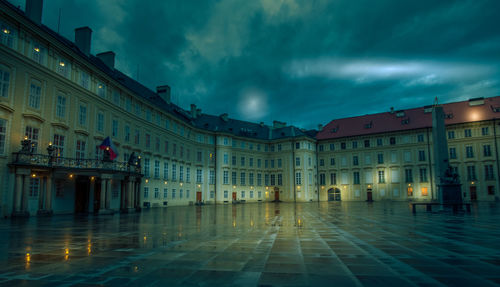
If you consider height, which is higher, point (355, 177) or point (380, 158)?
point (380, 158)

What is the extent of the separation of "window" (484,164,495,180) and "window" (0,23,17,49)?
71.0 meters

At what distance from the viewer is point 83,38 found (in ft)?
117

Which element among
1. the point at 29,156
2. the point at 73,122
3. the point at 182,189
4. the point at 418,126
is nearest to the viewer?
the point at 29,156

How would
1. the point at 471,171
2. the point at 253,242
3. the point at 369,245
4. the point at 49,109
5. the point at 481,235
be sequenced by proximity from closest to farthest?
1. the point at 369,245
2. the point at 253,242
3. the point at 481,235
4. the point at 49,109
5. the point at 471,171

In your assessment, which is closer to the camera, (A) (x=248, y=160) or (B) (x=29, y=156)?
(B) (x=29, y=156)

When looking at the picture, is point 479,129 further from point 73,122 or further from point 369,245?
point 73,122

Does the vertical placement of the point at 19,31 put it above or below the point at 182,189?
above

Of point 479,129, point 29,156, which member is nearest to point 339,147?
point 479,129

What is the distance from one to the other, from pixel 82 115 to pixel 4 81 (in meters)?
8.23

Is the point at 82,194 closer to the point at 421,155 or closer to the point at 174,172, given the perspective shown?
the point at 174,172

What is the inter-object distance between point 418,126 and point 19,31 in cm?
6696

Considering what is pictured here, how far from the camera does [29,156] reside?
2338 centimetres

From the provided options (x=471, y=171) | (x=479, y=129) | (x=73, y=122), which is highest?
(x=479, y=129)

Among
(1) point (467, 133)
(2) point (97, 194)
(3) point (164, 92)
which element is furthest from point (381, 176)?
(2) point (97, 194)
